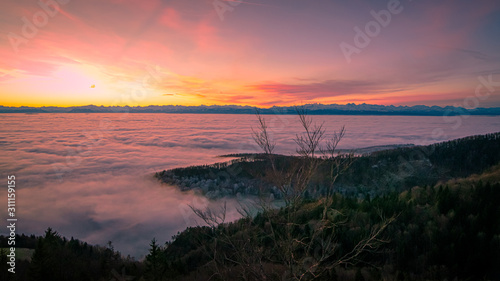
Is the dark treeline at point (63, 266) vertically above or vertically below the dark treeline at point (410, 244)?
below

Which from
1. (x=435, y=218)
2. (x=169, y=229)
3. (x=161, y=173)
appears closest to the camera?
(x=435, y=218)

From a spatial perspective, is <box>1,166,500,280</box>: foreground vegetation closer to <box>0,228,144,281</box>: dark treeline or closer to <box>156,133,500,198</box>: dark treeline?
<box>0,228,144,281</box>: dark treeline

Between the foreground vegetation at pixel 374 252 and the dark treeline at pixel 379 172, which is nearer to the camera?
the foreground vegetation at pixel 374 252

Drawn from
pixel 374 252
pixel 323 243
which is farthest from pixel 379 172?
pixel 323 243

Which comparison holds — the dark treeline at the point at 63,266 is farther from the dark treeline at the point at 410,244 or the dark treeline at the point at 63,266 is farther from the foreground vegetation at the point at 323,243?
the dark treeline at the point at 410,244

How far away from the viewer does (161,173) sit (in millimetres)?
47312

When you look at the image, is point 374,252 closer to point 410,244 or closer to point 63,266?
point 410,244

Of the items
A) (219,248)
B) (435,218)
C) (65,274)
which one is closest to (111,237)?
(65,274)

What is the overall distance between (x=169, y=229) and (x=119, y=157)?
42691mm

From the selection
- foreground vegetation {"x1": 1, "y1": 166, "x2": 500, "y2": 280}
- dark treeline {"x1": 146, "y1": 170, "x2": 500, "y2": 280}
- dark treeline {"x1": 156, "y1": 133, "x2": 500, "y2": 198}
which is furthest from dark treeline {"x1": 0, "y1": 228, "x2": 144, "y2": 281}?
dark treeline {"x1": 156, "y1": 133, "x2": 500, "y2": 198}

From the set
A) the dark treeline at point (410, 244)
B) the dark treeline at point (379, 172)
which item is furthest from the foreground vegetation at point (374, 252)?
the dark treeline at point (379, 172)

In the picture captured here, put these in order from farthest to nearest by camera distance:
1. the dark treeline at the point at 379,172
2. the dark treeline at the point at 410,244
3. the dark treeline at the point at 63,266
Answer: the dark treeline at the point at 379,172
the dark treeline at the point at 63,266
the dark treeline at the point at 410,244

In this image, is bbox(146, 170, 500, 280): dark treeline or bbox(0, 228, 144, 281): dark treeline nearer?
bbox(146, 170, 500, 280): dark treeline

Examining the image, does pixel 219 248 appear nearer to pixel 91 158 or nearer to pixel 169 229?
pixel 169 229
